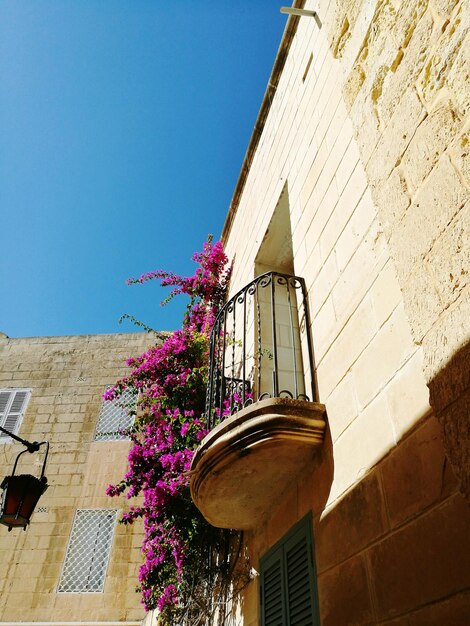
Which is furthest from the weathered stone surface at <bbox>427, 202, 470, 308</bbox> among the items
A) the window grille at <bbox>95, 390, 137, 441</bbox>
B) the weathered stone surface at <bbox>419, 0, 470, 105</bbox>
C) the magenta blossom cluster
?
the window grille at <bbox>95, 390, 137, 441</bbox>

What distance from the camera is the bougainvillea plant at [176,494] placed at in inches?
195

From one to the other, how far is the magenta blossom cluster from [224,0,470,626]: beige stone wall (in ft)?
4.41

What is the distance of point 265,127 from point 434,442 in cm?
548

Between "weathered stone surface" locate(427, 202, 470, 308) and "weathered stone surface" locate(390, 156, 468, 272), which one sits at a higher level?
"weathered stone surface" locate(390, 156, 468, 272)

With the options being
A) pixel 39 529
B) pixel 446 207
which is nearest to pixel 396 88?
pixel 446 207

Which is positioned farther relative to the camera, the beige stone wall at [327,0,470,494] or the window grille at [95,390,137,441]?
the window grille at [95,390,137,441]

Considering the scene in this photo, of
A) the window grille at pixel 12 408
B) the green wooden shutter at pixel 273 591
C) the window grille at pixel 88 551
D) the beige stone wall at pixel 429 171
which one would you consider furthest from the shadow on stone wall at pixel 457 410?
the window grille at pixel 12 408

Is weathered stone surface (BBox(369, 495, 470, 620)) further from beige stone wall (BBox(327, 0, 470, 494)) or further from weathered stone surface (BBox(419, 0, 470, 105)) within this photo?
weathered stone surface (BBox(419, 0, 470, 105))

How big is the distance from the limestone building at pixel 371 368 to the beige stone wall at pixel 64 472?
6.08 metres

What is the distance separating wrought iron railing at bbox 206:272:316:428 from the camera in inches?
152

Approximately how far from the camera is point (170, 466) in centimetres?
509

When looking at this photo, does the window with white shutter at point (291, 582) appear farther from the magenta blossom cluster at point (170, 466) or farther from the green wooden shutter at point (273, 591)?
the magenta blossom cluster at point (170, 466)

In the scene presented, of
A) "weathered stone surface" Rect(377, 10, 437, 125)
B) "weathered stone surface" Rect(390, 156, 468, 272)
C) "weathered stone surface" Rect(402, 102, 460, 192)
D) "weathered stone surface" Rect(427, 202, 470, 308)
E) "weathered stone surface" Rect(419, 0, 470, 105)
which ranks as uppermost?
"weathered stone surface" Rect(377, 10, 437, 125)

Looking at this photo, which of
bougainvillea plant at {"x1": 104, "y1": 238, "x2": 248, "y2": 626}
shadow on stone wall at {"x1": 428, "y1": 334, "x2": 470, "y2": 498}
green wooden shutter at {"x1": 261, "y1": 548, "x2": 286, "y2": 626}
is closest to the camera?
shadow on stone wall at {"x1": 428, "y1": 334, "x2": 470, "y2": 498}
